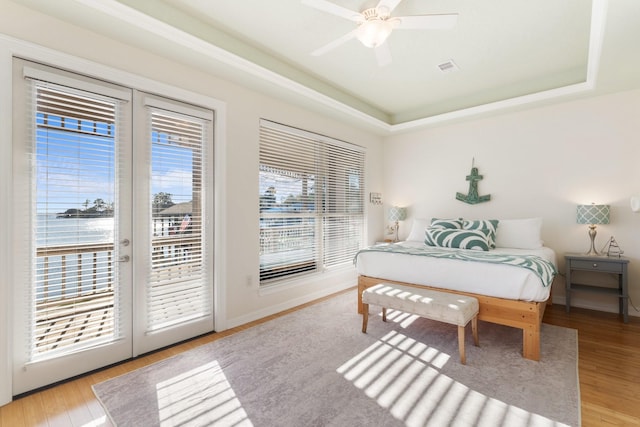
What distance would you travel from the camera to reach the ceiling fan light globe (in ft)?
7.10

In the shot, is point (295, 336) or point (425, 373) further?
point (295, 336)

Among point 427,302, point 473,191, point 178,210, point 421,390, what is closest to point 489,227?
point 473,191

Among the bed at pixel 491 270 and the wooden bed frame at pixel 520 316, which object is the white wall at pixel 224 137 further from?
the wooden bed frame at pixel 520 316

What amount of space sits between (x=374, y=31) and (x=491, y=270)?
7.19 ft

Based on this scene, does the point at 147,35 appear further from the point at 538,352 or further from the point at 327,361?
the point at 538,352

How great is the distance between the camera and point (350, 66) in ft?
11.2

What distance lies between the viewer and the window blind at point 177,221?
2.58 m

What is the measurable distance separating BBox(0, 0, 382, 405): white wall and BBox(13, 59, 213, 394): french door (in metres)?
0.07

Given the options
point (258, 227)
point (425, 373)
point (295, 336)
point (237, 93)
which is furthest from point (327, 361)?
point (237, 93)

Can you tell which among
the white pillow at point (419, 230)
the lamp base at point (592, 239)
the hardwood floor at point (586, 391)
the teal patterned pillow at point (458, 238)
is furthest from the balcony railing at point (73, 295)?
the lamp base at point (592, 239)

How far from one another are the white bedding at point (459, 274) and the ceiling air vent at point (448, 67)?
2.16m

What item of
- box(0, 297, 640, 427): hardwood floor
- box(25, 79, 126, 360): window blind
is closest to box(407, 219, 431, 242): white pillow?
box(0, 297, 640, 427): hardwood floor

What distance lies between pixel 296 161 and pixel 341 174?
0.97m

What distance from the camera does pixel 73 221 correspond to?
215 cm
